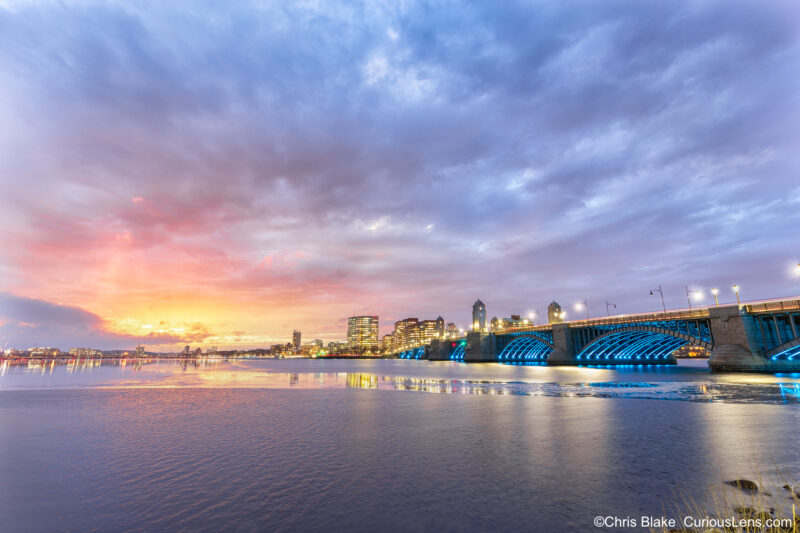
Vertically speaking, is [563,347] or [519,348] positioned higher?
[563,347]

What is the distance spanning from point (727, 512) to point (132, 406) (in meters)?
41.9

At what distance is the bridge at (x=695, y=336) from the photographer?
61094 millimetres

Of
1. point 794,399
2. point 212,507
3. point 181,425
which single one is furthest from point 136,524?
point 794,399

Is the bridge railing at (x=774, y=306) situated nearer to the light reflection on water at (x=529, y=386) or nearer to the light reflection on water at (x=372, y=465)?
the light reflection on water at (x=529, y=386)

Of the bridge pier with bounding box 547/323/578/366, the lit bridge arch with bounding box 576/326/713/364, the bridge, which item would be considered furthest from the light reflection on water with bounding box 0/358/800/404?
the bridge pier with bounding box 547/323/578/366

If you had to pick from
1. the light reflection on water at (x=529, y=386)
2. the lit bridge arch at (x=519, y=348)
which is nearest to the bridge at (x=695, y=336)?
the lit bridge arch at (x=519, y=348)

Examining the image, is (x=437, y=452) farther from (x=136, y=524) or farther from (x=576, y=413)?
(x=576, y=413)

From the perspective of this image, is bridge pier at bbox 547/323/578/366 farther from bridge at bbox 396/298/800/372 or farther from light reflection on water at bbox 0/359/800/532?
light reflection on water at bbox 0/359/800/532

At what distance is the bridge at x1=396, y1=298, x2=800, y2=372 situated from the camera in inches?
2405

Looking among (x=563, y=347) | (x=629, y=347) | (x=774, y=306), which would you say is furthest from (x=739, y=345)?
(x=563, y=347)

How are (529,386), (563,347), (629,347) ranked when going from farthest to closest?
(563,347) → (629,347) → (529,386)

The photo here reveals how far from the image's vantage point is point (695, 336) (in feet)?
253

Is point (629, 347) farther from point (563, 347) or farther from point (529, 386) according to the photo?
point (529, 386)

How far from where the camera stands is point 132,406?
1305 inches
